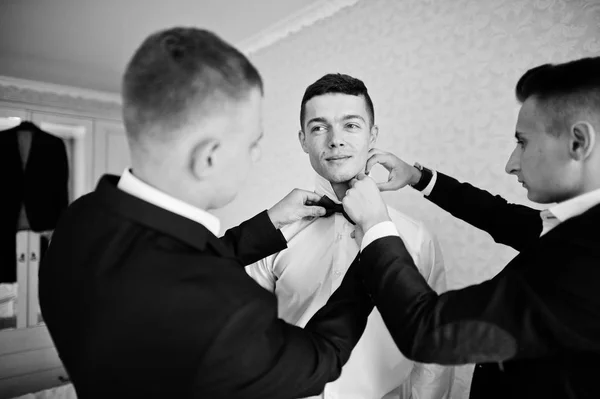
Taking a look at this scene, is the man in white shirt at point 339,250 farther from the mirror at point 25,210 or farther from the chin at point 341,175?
the mirror at point 25,210

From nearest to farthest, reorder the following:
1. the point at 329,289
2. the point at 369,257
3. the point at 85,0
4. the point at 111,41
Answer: the point at 369,257, the point at 329,289, the point at 85,0, the point at 111,41

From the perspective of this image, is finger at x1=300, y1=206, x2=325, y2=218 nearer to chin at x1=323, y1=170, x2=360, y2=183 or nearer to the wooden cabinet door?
chin at x1=323, y1=170, x2=360, y2=183

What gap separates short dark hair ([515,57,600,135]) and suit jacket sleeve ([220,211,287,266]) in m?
0.82

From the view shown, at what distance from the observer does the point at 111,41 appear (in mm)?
3180

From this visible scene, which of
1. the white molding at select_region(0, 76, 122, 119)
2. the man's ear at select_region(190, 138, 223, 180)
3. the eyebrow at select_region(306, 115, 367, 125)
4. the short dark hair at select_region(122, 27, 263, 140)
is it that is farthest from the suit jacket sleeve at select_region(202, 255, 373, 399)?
the white molding at select_region(0, 76, 122, 119)

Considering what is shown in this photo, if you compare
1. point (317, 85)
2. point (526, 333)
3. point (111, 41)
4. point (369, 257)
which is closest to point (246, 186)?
point (111, 41)

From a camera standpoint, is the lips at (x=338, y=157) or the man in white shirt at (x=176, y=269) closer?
the man in white shirt at (x=176, y=269)

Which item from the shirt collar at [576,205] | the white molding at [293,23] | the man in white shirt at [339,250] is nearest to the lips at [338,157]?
the man in white shirt at [339,250]

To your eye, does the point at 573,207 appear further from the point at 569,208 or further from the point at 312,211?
the point at 312,211

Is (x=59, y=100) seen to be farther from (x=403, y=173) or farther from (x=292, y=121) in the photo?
(x=403, y=173)

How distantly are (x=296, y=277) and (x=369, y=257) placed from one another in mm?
665

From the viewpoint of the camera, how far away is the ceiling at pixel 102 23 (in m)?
2.59

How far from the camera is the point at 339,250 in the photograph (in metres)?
1.39

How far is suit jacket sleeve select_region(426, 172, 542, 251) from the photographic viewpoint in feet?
3.80
